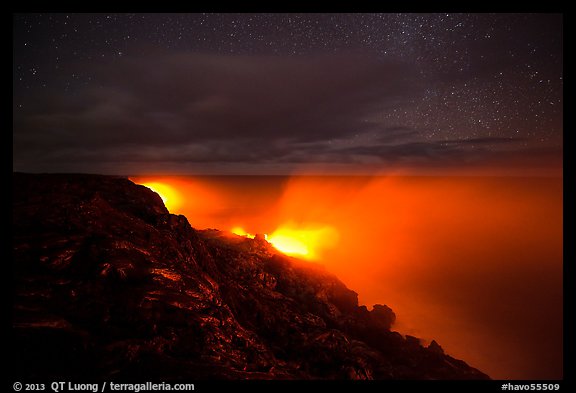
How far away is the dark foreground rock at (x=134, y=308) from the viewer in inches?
284

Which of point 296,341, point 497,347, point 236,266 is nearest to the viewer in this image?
point 296,341

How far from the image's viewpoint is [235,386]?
789 cm

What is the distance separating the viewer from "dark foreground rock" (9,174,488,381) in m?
7.21

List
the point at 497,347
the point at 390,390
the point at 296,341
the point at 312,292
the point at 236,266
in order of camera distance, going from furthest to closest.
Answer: the point at 497,347
the point at 312,292
the point at 236,266
the point at 296,341
the point at 390,390

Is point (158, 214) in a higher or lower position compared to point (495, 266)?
lower

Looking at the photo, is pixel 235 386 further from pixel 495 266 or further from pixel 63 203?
pixel 495 266

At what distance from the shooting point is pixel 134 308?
851cm

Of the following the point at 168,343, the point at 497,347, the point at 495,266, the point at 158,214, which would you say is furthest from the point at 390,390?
the point at 495,266

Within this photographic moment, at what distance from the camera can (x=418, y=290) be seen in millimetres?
51406

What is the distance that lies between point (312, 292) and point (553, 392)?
14584mm

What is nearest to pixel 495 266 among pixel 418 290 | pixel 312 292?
pixel 418 290
